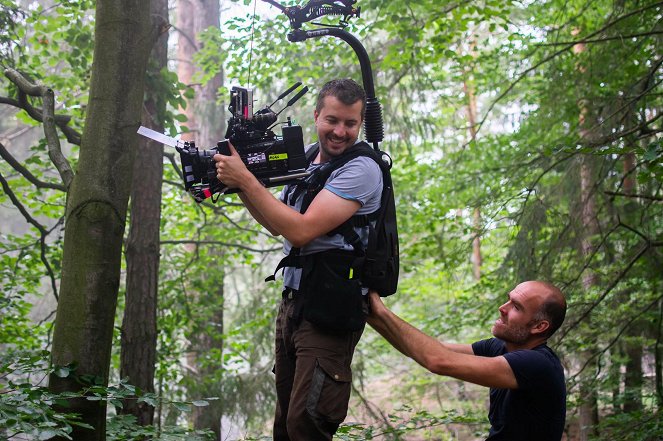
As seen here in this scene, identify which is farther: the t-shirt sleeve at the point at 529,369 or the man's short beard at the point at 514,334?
the man's short beard at the point at 514,334

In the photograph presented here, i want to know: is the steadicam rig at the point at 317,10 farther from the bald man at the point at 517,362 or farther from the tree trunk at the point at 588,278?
the tree trunk at the point at 588,278

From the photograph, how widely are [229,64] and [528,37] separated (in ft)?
13.2

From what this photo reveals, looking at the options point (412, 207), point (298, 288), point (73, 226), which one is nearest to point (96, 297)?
point (73, 226)

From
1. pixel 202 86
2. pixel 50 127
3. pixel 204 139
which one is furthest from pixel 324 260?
pixel 202 86

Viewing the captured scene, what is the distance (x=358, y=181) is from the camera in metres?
2.70

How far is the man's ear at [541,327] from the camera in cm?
284

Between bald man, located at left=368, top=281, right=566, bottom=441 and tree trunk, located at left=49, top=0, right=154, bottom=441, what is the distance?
130cm

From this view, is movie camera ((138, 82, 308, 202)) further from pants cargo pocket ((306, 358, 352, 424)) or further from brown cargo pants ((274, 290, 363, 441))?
pants cargo pocket ((306, 358, 352, 424))

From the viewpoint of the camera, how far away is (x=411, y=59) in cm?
781

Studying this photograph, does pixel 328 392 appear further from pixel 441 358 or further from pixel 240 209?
pixel 240 209

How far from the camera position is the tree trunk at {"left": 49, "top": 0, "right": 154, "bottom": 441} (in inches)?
125

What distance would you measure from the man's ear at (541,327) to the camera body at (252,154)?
1131 mm

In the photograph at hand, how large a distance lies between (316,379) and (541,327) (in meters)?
0.95

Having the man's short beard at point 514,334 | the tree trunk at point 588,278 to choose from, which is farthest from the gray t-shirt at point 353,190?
the tree trunk at point 588,278
